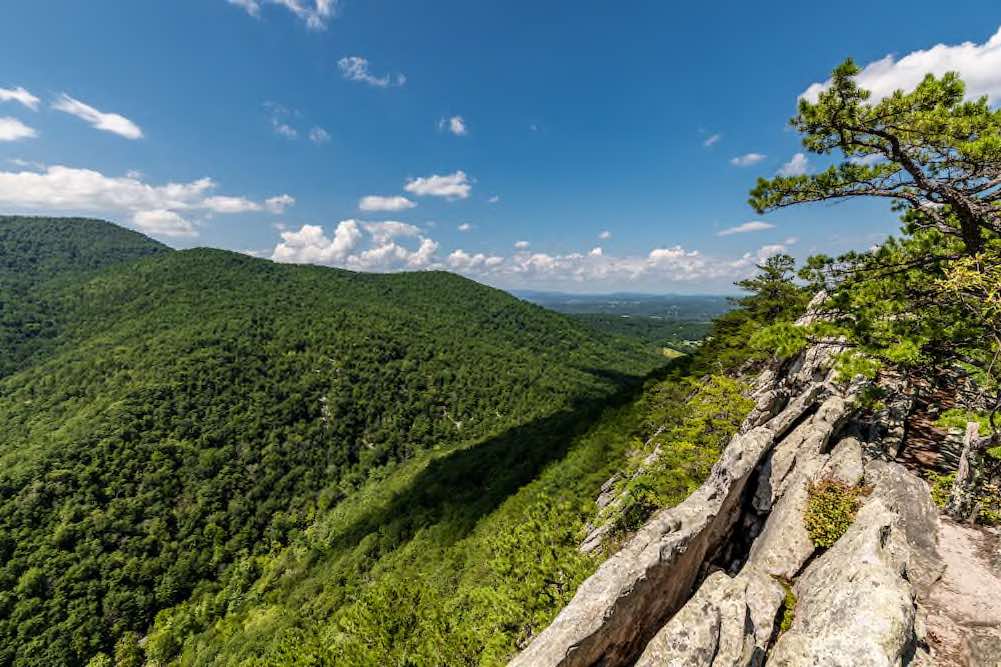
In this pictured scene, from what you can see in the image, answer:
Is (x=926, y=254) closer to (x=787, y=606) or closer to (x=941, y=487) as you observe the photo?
(x=941, y=487)

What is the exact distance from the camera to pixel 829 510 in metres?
11.1

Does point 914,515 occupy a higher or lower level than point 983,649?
higher

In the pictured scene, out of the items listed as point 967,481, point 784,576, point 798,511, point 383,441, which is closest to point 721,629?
point 784,576

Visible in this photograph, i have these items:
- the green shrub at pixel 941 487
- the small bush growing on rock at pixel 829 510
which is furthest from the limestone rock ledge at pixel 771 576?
the green shrub at pixel 941 487

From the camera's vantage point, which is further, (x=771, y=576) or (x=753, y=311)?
(x=753, y=311)

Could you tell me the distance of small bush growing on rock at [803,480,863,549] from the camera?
10633 millimetres

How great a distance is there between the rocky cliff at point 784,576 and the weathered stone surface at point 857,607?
3 cm

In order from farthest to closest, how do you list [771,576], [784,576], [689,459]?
1. [689,459]
2. [784,576]
3. [771,576]

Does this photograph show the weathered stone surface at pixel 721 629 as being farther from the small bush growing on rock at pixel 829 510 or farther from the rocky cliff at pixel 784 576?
the small bush growing on rock at pixel 829 510

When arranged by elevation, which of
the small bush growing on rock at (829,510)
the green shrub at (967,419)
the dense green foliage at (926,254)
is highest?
the dense green foliage at (926,254)

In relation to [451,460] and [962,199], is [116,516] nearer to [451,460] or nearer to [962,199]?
[451,460]

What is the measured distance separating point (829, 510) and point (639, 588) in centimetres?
610

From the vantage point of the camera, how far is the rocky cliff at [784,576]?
744 cm

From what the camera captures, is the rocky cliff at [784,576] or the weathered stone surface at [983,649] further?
the rocky cliff at [784,576]
